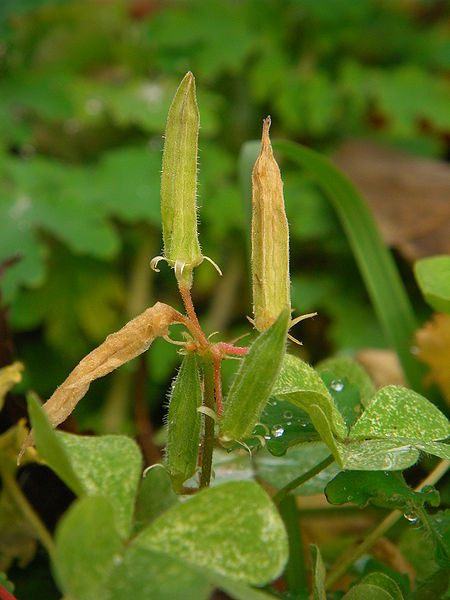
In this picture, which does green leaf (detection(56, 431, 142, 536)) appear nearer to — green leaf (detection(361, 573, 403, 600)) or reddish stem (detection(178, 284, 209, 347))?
reddish stem (detection(178, 284, 209, 347))

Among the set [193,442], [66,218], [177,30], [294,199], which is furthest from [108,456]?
[177,30]

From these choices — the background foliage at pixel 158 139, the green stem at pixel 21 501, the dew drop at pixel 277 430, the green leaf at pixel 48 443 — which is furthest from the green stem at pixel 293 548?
the background foliage at pixel 158 139

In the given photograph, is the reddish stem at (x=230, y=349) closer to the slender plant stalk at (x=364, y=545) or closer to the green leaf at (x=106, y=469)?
the green leaf at (x=106, y=469)

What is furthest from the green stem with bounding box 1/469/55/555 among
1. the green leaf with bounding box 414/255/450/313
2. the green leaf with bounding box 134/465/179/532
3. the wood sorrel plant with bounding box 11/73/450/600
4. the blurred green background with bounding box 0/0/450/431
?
the blurred green background with bounding box 0/0/450/431

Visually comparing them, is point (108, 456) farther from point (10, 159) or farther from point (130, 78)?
point (130, 78)

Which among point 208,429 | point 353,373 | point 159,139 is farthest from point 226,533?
point 159,139

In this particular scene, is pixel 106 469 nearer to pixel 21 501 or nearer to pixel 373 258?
pixel 21 501
